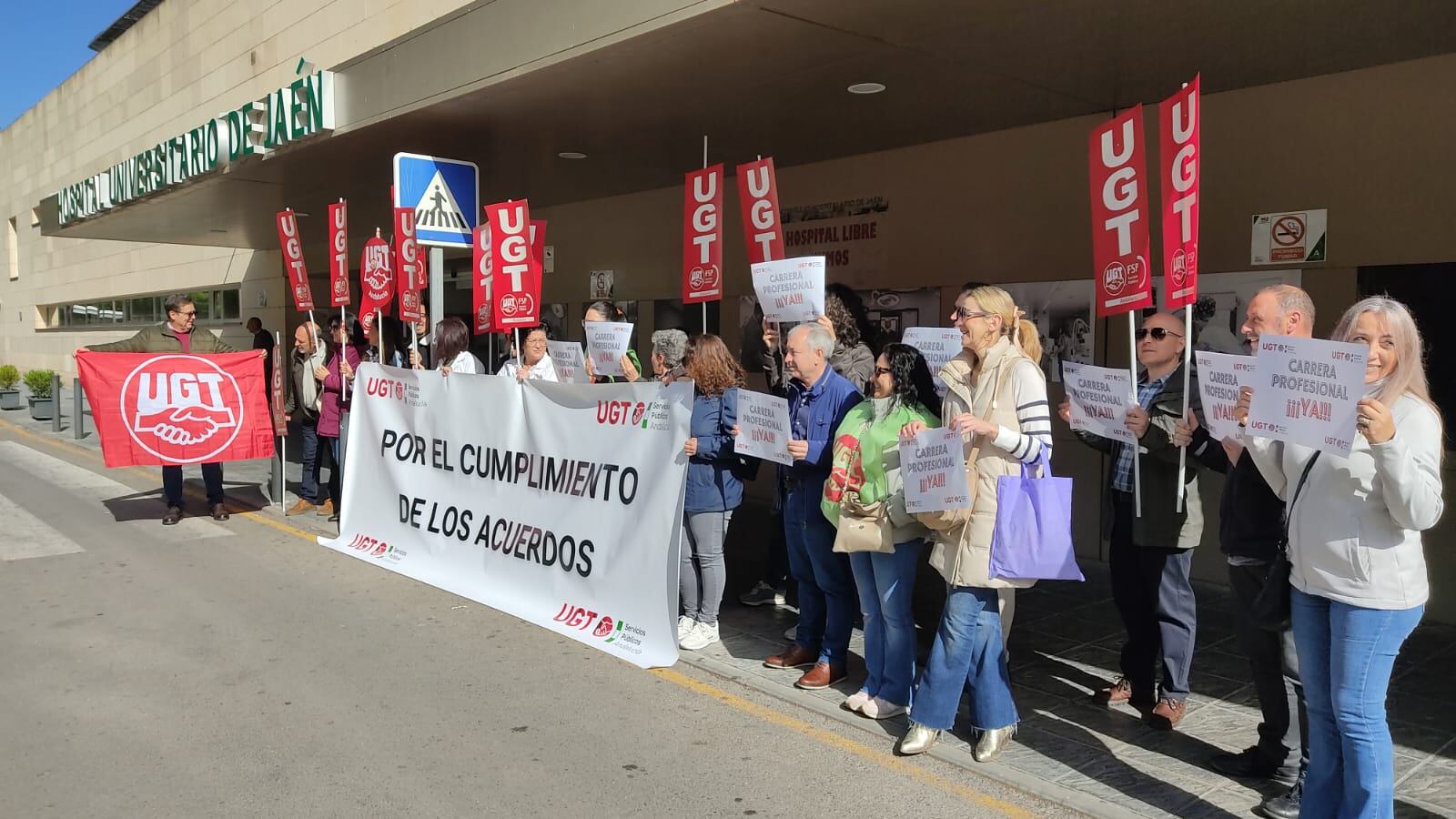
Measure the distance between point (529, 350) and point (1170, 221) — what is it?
4638 millimetres

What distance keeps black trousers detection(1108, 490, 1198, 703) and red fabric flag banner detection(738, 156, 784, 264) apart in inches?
99.8

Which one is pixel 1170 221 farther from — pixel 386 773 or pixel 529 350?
pixel 529 350

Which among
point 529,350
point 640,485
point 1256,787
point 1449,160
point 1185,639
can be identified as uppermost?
point 1449,160

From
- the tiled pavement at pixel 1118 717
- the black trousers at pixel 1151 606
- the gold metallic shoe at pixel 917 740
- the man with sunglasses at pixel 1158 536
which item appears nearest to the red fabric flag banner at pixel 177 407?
the tiled pavement at pixel 1118 717

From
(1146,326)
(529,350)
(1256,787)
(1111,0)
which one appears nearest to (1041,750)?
(1256,787)

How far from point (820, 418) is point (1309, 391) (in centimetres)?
228

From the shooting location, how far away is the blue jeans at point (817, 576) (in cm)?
500

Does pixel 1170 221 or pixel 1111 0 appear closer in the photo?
pixel 1170 221

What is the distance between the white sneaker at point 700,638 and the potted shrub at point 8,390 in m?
23.3

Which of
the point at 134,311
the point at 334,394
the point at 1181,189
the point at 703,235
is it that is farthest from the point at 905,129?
the point at 134,311

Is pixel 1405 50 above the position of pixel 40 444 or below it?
above

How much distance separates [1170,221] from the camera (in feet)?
14.0

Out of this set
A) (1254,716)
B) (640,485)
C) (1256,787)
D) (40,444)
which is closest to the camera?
(1256,787)

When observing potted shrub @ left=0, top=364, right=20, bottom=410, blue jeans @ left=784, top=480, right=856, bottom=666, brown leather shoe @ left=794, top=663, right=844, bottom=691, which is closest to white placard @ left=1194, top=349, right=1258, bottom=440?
blue jeans @ left=784, top=480, right=856, bottom=666
